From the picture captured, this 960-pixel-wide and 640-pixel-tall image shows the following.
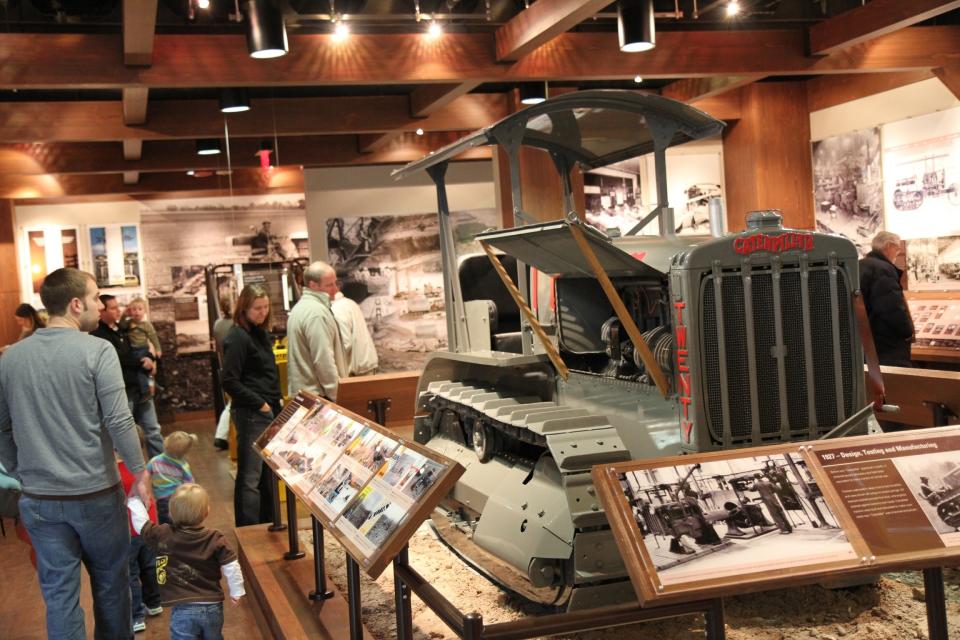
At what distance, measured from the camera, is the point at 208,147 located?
11156 millimetres

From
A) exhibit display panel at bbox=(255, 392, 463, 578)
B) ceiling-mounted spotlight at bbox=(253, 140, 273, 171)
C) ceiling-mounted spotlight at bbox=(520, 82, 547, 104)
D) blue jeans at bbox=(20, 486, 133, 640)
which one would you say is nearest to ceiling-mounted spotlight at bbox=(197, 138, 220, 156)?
ceiling-mounted spotlight at bbox=(253, 140, 273, 171)

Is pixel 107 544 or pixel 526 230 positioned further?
pixel 526 230

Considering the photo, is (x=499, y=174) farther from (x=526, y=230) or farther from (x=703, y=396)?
(x=703, y=396)

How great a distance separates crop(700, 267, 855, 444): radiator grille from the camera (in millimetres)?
4102

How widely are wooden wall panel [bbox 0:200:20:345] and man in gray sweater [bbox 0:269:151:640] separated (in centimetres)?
986

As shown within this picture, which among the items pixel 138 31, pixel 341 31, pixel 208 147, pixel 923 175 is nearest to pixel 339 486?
pixel 138 31

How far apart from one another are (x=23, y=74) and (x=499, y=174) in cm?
478

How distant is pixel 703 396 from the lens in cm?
408

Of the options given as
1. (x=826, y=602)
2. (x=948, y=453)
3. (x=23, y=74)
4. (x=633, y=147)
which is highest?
(x=23, y=74)

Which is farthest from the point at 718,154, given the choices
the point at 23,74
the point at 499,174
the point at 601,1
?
the point at 23,74

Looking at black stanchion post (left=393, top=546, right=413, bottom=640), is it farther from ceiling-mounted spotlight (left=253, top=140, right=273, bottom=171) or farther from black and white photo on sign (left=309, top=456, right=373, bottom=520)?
ceiling-mounted spotlight (left=253, top=140, right=273, bottom=171)

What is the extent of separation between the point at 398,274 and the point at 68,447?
7195mm

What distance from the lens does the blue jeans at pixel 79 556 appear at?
404 centimetres

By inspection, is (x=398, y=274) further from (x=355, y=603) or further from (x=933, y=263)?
(x=355, y=603)
